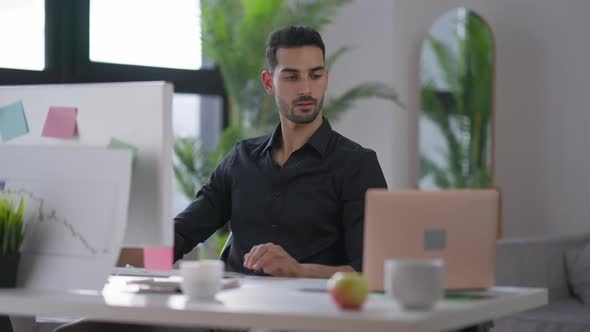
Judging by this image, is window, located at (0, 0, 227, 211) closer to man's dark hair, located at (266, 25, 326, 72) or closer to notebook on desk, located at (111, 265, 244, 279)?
man's dark hair, located at (266, 25, 326, 72)

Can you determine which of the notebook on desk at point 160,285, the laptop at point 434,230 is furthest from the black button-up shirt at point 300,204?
the laptop at point 434,230

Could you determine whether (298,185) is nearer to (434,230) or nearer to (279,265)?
(279,265)

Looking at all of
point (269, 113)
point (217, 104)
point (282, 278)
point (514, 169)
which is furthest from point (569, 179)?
point (282, 278)

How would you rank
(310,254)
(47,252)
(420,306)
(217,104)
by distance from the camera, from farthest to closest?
(217,104)
(310,254)
(47,252)
(420,306)

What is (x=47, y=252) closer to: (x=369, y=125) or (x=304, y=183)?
(x=304, y=183)

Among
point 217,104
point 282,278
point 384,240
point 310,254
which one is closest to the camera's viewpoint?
point 384,240

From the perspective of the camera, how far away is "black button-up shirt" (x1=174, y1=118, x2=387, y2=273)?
10.0ft

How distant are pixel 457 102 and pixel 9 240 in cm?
Answer: 401

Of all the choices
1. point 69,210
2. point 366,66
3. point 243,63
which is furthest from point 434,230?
point 366,66

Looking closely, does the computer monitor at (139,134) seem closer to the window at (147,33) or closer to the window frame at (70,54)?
the window frame at (70,54)

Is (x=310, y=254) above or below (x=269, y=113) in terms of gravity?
below

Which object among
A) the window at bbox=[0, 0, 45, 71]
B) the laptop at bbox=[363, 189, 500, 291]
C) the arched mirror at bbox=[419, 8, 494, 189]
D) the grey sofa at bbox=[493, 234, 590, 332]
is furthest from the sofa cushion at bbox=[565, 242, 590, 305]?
the window at bbox=[0, 0, 45, 71]

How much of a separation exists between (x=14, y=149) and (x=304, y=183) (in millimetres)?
991

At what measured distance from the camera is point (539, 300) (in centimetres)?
235
